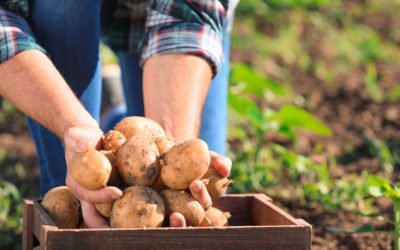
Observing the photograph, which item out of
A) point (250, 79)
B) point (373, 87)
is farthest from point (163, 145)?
point (373, 87)

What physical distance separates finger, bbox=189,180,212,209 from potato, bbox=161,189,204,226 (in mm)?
11

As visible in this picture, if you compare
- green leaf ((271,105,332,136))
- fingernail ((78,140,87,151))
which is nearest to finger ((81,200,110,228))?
fingernail ((78,140,87,151))

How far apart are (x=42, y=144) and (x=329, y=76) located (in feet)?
8.68

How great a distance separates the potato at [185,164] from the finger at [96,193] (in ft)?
0.38

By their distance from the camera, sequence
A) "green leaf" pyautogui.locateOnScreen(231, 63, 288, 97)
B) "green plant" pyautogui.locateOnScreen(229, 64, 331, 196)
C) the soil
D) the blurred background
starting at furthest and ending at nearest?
"green leaf" pyautogui.locateOnScreen(231, 63, 288, 97)
"green plant" pyautogui.locateOnScreen(229, 64, 331, 196)
the blurred background
the soil

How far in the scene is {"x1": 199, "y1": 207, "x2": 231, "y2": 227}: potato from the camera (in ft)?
6.11

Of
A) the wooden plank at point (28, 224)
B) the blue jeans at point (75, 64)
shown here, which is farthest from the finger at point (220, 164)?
the blue jeans at point (75, 64)

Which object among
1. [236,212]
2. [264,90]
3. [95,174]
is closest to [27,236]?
[95,174]

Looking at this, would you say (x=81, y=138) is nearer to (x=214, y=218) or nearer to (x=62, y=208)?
(x=62, y=208)

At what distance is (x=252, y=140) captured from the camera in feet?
13.0

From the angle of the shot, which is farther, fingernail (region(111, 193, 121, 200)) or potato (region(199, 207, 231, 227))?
potato (region(199, 207, 231, 227))

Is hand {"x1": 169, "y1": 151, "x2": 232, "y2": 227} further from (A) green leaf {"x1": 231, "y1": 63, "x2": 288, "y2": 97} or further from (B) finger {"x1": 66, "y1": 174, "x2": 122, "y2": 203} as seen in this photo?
(A) green leaf {"x1": 231, "y1": 63, "x2": 288, "y2": 97}

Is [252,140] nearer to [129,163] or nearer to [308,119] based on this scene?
[308,119]

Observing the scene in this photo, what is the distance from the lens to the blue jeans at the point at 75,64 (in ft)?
7.79
